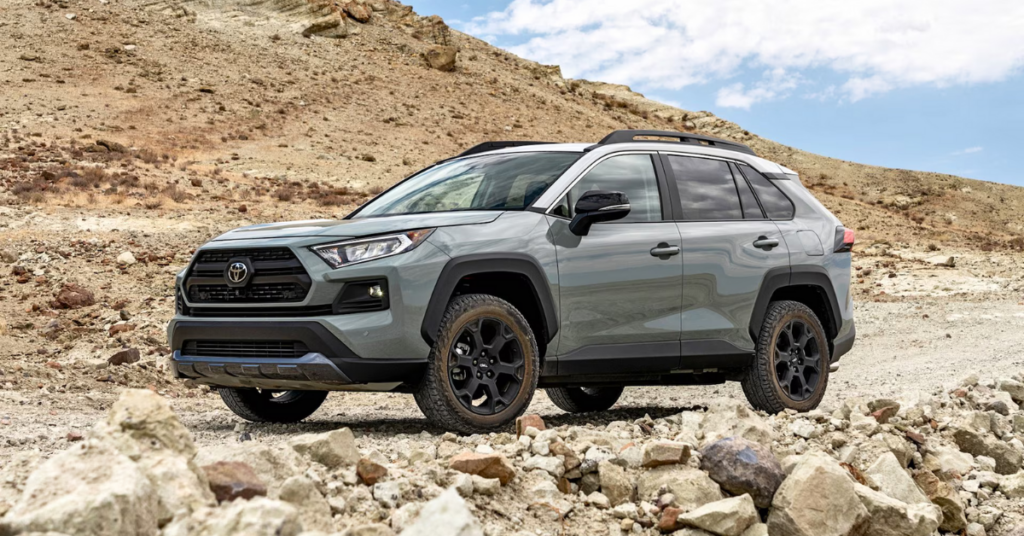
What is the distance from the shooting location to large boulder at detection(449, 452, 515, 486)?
15.1 ft

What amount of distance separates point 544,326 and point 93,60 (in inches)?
1966

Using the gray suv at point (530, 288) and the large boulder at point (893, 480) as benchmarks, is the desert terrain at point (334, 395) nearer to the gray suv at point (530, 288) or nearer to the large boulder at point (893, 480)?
the large boulder at point (893, 480)

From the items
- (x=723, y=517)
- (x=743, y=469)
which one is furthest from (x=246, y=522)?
(x=743, y=469)

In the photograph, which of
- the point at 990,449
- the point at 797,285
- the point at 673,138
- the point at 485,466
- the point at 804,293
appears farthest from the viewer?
the point at 804,293

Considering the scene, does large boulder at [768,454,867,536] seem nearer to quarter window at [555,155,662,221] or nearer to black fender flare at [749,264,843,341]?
quarter window at [555,155,662,221]

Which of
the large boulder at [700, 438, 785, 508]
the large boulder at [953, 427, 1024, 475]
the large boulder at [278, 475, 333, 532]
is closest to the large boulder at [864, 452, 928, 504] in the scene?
the large boulder at [700, 438, 785, 508]

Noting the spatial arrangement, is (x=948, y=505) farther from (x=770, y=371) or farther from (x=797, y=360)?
(x=797, y=360)

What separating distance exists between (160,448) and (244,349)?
2.19 metres

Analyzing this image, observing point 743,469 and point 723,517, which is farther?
point 743,469

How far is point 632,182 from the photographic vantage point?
7023 millimetres

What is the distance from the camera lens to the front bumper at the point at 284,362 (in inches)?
219

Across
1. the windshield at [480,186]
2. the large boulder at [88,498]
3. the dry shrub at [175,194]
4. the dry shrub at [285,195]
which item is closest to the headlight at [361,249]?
the windshield at [480,186]

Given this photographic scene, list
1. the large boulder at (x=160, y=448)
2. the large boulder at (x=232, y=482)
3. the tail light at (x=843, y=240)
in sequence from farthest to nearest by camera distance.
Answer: the tail light at (x=843, y=240)
the large boulder at (x=232, y=482)
the large boulder at (x=160, y=448)

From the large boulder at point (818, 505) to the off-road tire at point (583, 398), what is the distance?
415 cm
